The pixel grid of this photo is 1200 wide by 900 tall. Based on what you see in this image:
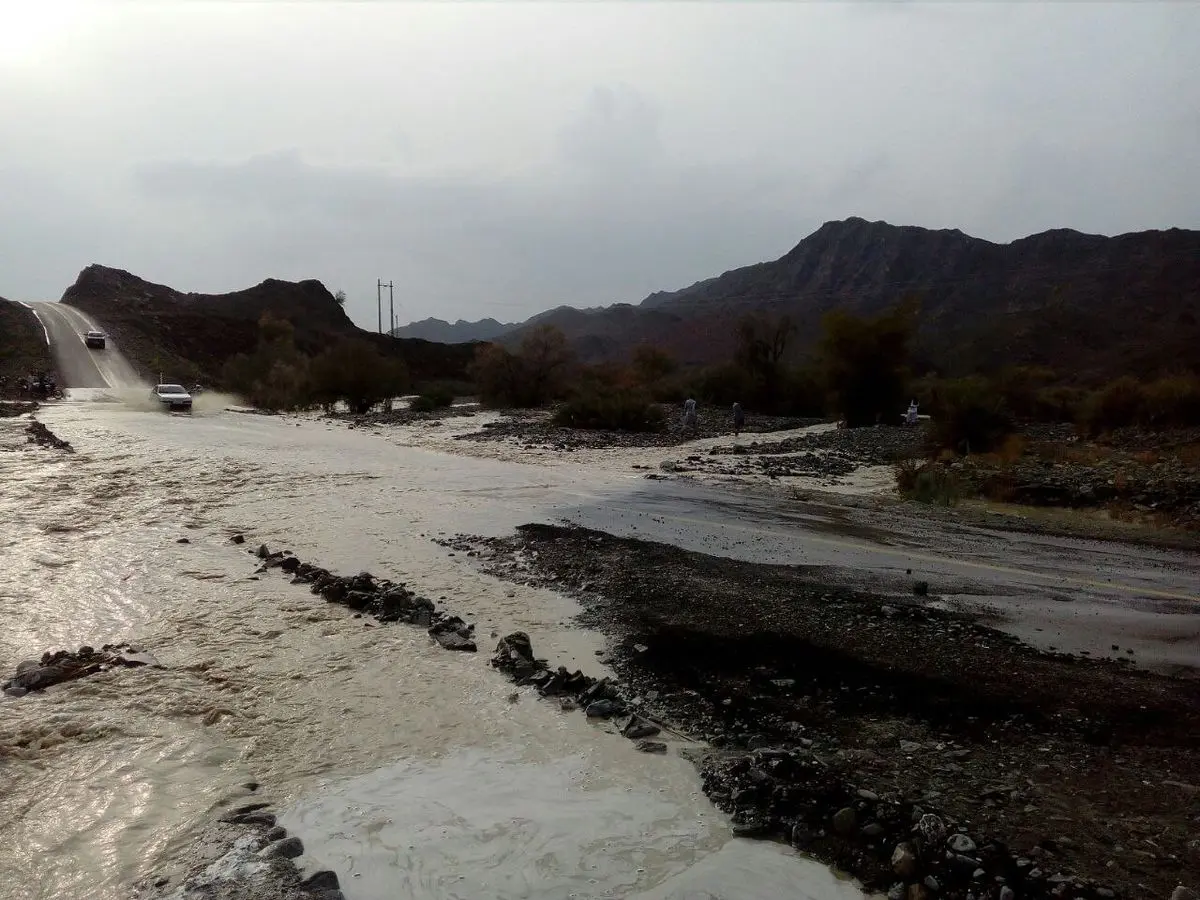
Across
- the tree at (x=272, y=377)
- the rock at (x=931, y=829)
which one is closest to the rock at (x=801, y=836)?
the rock at (x=931, y=829)

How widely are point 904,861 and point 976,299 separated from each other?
442 feet

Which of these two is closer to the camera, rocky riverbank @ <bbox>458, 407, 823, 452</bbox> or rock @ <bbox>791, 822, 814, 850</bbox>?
rock @ <bbox>791, 822, 814, 850</bbox>

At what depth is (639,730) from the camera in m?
5.52

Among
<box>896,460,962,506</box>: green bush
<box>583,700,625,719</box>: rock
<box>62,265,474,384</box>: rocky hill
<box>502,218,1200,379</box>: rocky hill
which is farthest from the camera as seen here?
<box>502,218,1200,379</box>: rocky hill

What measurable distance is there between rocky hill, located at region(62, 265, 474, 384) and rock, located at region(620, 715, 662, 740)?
2448 inches

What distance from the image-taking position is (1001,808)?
172 inches

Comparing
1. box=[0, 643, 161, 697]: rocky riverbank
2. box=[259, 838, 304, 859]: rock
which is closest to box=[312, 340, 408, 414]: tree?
box=[0, 643, 161, 697]: rocky riverbank

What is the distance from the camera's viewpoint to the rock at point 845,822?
4.25m

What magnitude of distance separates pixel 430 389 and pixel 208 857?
5212 cm

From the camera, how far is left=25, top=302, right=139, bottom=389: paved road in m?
52.9

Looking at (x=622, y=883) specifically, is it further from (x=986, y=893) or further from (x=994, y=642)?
(x=994, y=642)

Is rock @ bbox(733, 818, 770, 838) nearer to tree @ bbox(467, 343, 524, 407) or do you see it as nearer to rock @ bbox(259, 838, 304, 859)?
rock @ bbox(259, 838, 304, 859)

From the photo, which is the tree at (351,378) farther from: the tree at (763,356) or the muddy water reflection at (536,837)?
the muddy water reflection at (536,837)

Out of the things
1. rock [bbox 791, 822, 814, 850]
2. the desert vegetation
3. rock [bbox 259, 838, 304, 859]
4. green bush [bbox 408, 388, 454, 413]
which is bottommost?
rock [bbox 791, 822, 814, 850]
